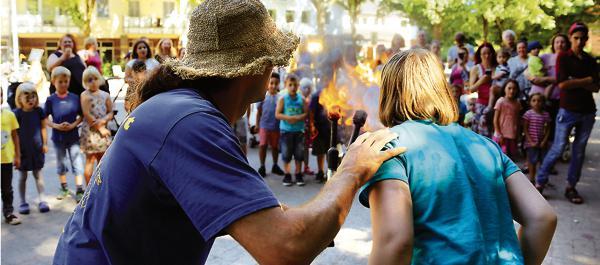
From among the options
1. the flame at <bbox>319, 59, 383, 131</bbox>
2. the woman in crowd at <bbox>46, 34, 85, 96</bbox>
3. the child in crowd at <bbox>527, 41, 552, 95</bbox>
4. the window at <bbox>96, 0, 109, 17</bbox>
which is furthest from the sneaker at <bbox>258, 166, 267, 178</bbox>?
the window at <bbox>96, 0, 109, 17</bbox>

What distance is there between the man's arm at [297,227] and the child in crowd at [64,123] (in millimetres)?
6359

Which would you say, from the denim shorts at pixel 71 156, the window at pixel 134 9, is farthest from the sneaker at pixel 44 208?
the window at pixel 134 9

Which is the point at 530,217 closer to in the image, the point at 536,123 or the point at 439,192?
the point at 439,192

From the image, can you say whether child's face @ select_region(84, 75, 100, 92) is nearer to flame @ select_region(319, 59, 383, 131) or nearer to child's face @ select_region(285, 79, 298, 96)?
child's face @ select_region(285, 79, 298, 96)

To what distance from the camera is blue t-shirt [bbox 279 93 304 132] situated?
8.62 m

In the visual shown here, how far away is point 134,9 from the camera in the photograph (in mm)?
44750

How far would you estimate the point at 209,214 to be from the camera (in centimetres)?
143

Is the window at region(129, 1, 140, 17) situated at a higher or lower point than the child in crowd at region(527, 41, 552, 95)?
higher

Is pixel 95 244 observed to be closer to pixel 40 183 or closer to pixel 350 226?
pixel 350 226

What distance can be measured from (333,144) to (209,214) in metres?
1.24

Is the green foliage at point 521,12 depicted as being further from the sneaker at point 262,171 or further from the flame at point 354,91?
the sneaker at point 262,171

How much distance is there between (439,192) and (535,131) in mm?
6863

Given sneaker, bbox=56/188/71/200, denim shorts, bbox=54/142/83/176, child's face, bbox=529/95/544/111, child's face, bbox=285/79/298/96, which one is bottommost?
sneaker, bbox=56/188/71/200

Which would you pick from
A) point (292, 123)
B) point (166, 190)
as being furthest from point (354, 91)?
point (166, 190)
